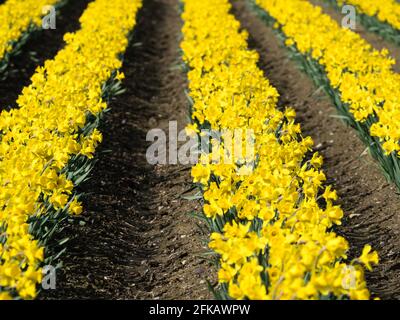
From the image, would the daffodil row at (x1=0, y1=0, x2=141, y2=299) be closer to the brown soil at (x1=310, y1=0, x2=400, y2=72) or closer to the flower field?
the flower field

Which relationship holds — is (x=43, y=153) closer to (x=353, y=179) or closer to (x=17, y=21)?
(x=353, y=179)

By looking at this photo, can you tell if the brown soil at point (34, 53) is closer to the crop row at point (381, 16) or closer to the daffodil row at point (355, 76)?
the daffodil row at point (355, 76)

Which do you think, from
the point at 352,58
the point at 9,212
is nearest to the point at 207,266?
the point at 9,212

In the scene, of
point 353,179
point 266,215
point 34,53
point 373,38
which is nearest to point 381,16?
point 373,38

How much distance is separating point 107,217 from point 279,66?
654 cm

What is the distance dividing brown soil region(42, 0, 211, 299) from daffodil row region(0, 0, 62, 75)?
228cm

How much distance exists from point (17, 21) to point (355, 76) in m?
6.95

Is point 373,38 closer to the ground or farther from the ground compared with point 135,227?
closer to the ground

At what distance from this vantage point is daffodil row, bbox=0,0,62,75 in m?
9.98

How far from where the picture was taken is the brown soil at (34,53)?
9508mm

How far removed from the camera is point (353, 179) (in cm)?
682

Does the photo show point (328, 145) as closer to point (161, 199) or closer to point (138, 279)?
point (161, 199)

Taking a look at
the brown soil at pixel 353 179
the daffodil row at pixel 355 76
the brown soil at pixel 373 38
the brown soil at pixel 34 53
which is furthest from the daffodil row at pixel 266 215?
the brown soil at pixel 373 38
